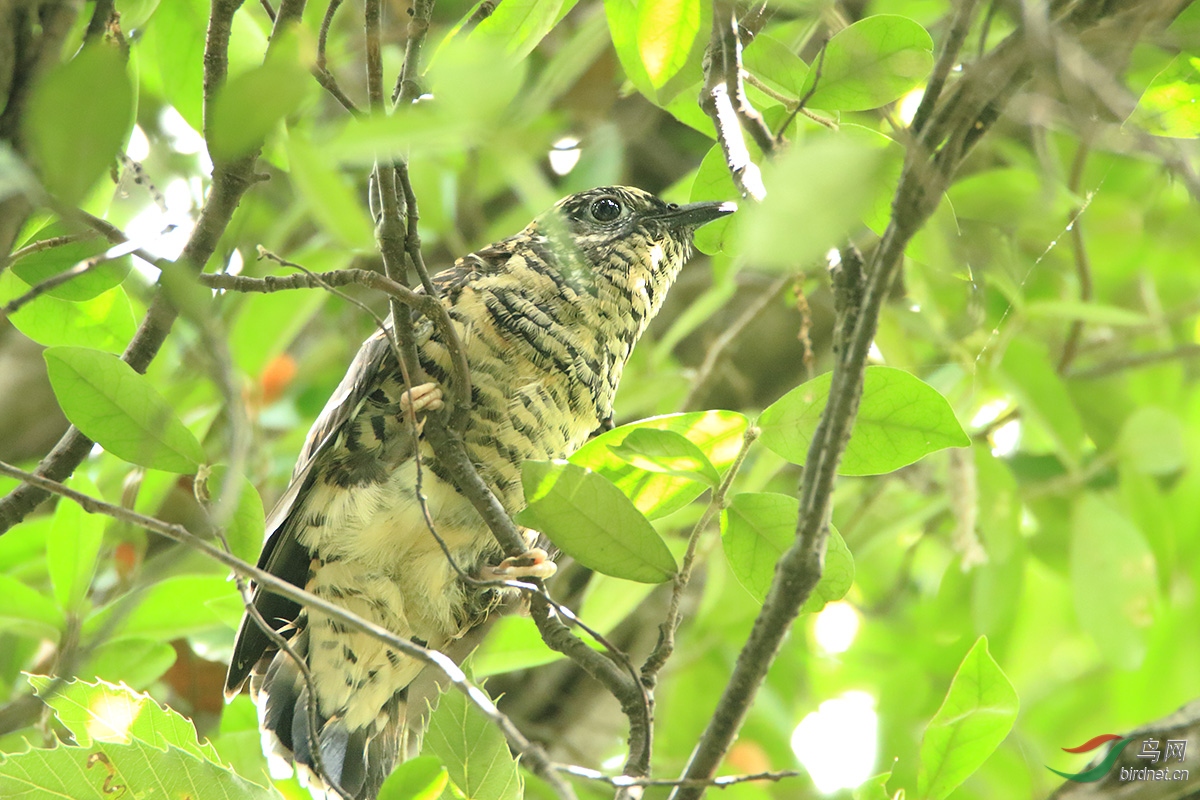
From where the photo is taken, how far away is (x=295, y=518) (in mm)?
2709

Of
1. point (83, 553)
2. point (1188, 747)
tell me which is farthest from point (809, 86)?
point (83, 553)

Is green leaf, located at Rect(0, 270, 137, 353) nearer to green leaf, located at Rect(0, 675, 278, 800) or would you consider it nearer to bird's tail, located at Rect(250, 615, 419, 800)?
green leaf, located at Rect(0, 675, 278, 800)

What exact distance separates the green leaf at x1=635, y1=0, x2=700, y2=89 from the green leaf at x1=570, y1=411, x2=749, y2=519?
0.53 meters

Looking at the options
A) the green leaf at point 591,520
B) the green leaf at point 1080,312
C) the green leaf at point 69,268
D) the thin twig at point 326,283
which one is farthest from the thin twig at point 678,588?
the green leaf at point 1080,312

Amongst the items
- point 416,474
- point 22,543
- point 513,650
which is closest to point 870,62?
point 416,474

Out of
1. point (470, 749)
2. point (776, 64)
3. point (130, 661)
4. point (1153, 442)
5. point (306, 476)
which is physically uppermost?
point (1153, 442)

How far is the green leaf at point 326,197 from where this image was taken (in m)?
0.82

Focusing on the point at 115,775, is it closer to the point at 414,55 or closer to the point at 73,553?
the point at 73,553

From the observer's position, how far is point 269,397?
147 inches

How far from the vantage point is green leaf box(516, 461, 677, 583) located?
5.23 feet

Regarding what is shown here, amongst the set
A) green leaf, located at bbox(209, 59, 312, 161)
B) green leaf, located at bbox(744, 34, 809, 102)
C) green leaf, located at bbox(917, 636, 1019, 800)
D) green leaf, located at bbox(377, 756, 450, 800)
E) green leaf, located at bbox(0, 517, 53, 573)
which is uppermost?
green leaf, located at bbox(744, 34, 809, 102)

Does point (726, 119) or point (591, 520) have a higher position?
point (726, 119)

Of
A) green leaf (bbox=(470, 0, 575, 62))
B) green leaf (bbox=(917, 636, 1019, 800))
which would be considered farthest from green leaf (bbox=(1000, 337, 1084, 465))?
green leaf (bbox=(470, 0, 575, 62))

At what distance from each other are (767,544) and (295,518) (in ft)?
4.70
